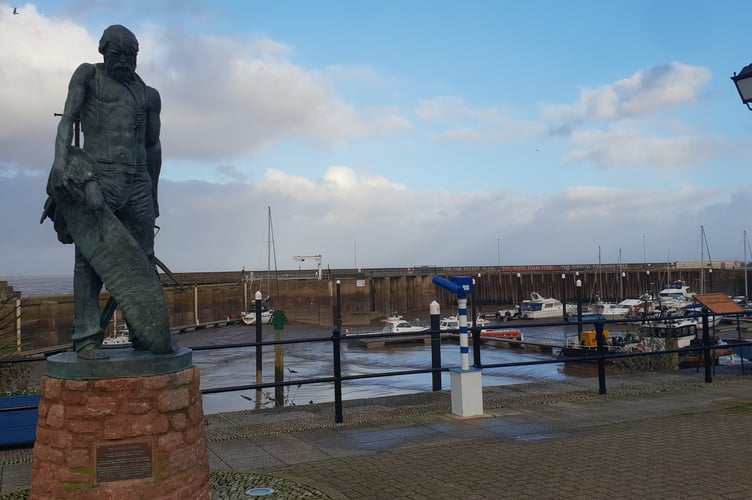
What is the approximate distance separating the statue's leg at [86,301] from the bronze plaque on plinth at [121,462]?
79 centimetres

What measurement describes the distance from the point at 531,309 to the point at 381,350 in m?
23.5

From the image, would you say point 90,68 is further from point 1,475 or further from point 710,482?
point 710,482

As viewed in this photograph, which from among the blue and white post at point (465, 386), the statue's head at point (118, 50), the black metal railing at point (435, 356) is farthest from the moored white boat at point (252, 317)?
the statue's head at point (118, 50)

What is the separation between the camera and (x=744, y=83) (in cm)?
793

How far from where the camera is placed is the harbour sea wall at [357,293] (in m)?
35.1

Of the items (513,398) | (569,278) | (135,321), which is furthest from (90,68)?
(569,278)

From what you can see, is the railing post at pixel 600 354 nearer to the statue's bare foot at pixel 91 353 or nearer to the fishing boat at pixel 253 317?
the statue's bare foot at pixel 91 353

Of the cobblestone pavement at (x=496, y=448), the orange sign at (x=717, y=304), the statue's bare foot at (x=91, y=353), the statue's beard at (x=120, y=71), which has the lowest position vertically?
the cobblestone pavement at (x=496, y=448)

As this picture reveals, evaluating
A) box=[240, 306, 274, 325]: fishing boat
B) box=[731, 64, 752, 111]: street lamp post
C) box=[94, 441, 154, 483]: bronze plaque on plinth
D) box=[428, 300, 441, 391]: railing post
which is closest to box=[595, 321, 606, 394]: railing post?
box=[428, 300, 441, 391]: railing post

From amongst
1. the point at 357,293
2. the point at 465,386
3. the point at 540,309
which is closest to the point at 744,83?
the point at 465,386

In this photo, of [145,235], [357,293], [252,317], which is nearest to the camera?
[145,235]

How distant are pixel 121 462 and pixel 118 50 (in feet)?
9.73

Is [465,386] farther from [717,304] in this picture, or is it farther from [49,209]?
[717,304]

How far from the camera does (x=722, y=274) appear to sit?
68.6 m
